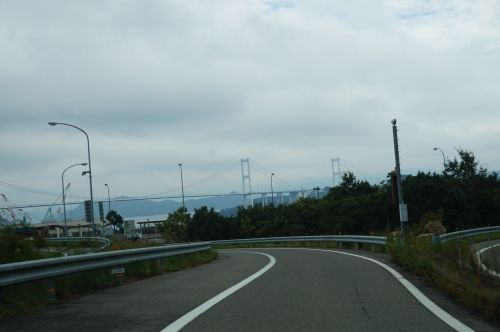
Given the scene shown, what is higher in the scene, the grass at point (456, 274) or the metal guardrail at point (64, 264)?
the metal guardrail at point (64, 264)

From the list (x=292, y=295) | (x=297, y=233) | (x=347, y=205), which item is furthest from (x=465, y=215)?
(x=292, y=295)

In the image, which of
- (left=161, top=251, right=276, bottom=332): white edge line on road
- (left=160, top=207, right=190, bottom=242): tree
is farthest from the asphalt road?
(left=160, top=207, right=190, bottom=242): tree

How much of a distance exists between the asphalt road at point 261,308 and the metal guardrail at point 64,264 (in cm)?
55

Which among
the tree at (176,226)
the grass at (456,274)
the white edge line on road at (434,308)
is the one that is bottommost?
the tree at (176,226)

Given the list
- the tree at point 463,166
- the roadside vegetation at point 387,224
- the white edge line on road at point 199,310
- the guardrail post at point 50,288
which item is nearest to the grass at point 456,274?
the roadside vegetation at point 387,224

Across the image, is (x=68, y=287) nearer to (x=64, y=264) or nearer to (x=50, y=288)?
(x=64, y=264)

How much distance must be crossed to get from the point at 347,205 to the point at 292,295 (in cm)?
4668

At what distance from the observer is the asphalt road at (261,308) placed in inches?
246

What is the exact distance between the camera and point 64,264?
29.3 ft

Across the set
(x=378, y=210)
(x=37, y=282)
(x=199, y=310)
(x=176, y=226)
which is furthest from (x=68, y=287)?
(x=176, y=226)

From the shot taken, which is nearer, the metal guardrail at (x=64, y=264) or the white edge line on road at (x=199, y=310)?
the white edge line on road at (x=199, y=310)

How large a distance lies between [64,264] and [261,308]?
11.9ft

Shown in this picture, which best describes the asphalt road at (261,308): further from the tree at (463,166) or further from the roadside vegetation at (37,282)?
the tree at (463,166)

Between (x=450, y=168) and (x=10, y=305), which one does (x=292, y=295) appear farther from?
(x=450, y=168)
